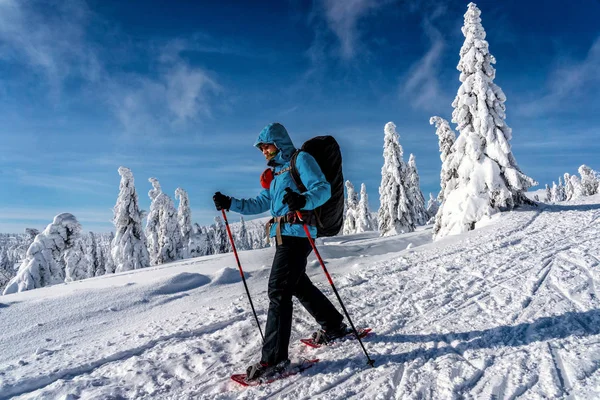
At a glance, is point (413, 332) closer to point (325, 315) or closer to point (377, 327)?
point (377, 327)

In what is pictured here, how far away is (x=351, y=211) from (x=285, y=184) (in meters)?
53.3

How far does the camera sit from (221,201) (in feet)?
12.9

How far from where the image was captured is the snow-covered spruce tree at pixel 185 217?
→ 129 ft

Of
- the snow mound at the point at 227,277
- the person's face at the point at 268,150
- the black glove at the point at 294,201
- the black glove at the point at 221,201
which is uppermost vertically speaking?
the person's face at the point at 268,150

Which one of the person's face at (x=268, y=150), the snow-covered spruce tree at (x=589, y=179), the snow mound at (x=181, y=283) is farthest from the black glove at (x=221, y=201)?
the snow-covered spruce tree at (x=589, y=179)

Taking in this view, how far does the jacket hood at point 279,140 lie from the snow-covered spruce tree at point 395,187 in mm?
32024

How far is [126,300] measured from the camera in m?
6.32

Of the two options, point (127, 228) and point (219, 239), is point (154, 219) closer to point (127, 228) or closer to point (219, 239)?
point (127, 228)

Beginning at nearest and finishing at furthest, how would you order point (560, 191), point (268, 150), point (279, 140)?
point (279, 140)
point (268, 150)
point (560, 191)

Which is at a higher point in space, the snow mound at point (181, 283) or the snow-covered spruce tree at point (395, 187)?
the snow-covered spruce tree at point (395, 187)

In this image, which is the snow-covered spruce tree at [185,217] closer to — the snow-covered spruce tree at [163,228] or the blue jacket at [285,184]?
the snow-covered spruce tree at [163,228]

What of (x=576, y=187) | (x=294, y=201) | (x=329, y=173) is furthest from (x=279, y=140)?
(x=576, y=187)

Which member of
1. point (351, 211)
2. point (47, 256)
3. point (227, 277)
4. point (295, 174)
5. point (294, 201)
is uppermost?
point (351, 211)

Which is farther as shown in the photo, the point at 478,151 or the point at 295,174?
the point at 478,151
